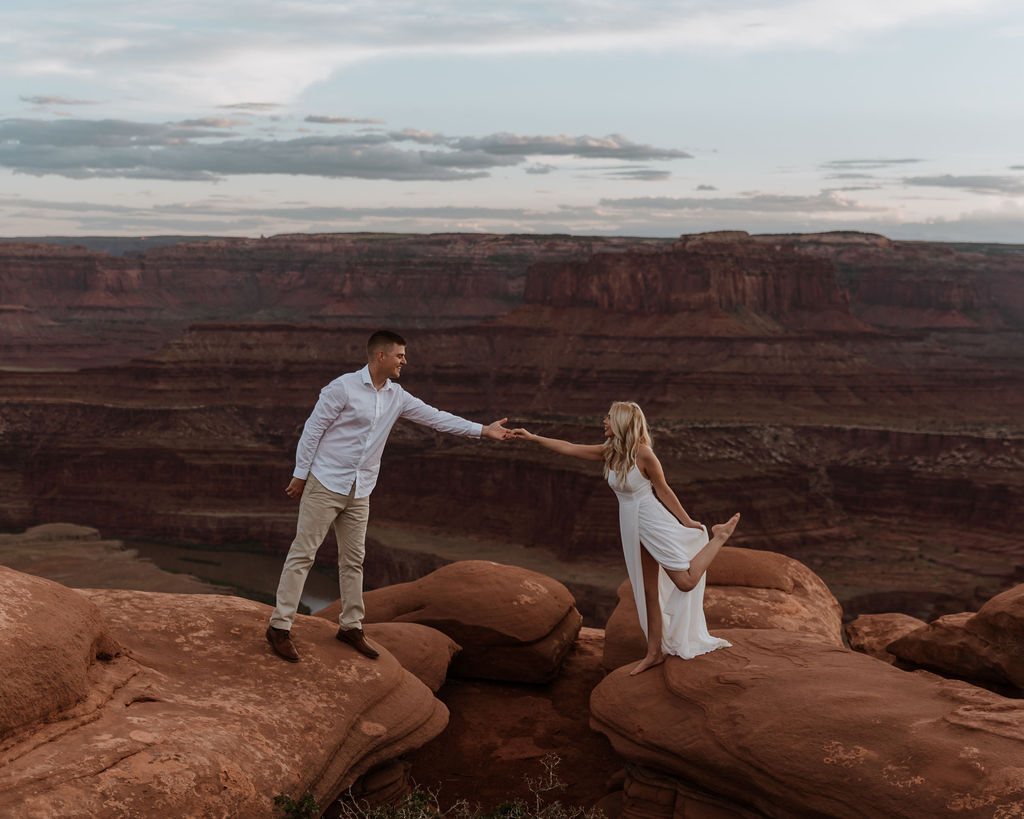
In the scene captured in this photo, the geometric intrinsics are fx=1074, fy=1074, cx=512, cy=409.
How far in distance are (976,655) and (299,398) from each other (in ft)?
277

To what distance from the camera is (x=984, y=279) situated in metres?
Result: 153

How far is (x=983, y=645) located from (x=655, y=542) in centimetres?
409

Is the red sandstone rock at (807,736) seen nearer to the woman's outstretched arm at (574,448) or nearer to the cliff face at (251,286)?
the woman's outstretched arm at (574,448)

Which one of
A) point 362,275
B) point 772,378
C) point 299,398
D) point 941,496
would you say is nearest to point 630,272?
point 772,378

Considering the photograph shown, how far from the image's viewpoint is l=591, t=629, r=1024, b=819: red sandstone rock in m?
6.52

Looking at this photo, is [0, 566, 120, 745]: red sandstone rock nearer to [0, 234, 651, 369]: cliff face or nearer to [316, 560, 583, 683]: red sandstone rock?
[316, 560, 583, 683]: red sandstone rock

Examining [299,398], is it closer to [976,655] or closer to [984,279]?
[976,655]

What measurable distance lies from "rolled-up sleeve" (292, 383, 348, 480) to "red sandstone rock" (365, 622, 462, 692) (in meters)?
2.86

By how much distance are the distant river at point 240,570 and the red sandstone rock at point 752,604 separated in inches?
1584

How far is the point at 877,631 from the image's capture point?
14.1 m

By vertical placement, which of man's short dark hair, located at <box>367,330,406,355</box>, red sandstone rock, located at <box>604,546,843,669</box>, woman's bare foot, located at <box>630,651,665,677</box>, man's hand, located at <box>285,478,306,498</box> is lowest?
red sandstone rock, located at <box>604,546,843,669</box>

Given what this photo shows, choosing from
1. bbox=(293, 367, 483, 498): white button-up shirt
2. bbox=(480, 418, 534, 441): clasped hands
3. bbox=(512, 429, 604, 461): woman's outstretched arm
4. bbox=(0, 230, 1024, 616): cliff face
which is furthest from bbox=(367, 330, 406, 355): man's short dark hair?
bbox=(0, 230, 1024, 616): cliff face

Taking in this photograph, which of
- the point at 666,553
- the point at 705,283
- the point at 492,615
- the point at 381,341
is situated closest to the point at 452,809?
the point at 666,553

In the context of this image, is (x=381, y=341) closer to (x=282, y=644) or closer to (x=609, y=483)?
(x=609, y=483)
